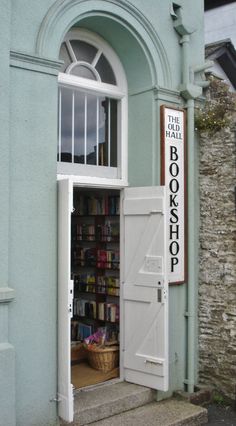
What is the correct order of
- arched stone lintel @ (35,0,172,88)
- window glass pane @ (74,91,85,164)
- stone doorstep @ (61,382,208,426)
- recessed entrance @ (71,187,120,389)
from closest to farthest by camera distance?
1. arched stone lintel @ (35,0,172,88)
2. stone doorstep @ (61,382,208,426)
3. window glass pane @ (74,91,85,164)
4. recessed entrance @ (71,187,120,389)

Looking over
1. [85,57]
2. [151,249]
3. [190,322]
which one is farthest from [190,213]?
[85,57]

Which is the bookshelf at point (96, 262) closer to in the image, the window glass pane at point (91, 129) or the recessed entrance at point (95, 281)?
the recessed entrance at point (95, 281)

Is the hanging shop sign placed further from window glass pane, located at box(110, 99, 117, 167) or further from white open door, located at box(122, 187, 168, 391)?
window glass pane, located at box(110, 99, 117, 167)

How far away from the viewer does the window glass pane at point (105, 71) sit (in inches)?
246

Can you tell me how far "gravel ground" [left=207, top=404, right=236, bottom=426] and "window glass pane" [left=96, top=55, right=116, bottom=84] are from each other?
442cm

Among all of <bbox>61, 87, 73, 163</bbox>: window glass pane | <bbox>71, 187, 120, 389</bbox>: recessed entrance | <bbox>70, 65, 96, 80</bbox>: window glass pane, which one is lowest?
<bbox>71, 187, 120, 389</bbox>: recessed entrance

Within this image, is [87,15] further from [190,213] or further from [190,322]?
[190,322]

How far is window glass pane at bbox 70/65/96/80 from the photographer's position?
5924 mm

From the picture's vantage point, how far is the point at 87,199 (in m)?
8.08

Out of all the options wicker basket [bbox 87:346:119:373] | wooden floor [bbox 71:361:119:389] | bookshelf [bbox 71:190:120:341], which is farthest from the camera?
bookshelf [bbox 71:190:120:341]

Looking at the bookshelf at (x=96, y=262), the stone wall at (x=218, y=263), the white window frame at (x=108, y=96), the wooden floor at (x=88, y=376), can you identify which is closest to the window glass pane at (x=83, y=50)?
the white window frame at (x=108, y=96)

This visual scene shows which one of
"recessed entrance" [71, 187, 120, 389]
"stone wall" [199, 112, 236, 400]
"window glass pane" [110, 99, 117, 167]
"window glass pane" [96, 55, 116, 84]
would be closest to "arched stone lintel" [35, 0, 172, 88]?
"window glass pane" [96, 55, 116, 84]

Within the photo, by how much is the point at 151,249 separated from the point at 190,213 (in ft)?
2.78

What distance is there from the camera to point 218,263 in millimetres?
6375
